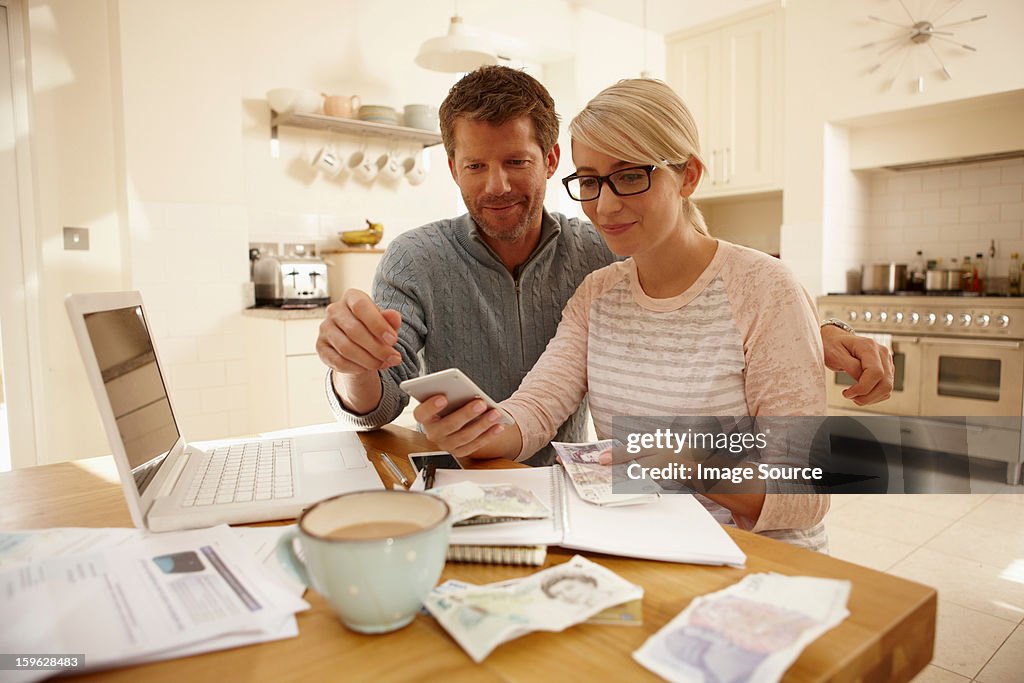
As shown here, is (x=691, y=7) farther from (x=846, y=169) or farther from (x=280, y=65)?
(x=280, y=65)

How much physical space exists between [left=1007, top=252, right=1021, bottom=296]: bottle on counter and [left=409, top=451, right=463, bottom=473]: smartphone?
3799mm

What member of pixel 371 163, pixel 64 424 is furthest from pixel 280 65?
pixel 64 424

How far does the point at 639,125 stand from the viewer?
1.23 metres

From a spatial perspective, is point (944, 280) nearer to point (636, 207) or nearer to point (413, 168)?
point (413, 168)

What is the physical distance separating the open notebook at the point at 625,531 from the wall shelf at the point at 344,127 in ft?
10.5

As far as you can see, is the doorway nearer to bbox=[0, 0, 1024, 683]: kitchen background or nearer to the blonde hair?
bbox=[0, 0, 1024, 683]: kitchen background

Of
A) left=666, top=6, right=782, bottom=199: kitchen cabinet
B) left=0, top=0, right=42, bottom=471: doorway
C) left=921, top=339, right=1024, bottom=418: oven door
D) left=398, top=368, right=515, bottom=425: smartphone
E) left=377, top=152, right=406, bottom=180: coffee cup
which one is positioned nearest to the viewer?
left=398, top=368, right=515, bottom=425: smartphone

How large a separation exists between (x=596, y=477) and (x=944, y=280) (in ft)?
12.8

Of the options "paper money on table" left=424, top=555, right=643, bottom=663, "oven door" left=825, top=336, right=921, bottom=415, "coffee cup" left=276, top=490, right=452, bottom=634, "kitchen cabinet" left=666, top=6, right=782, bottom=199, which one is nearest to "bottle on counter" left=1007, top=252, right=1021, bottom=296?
"oven door" left=825, top=336, right=921, bottom=415

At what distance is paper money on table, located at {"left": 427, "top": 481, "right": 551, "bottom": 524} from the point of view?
0.73 meters

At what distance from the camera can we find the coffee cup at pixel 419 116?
392 centimetres

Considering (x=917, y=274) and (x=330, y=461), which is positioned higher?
(x=917, y=274)

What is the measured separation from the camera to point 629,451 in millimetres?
988

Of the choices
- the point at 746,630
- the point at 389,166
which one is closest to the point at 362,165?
the point at 389,166
